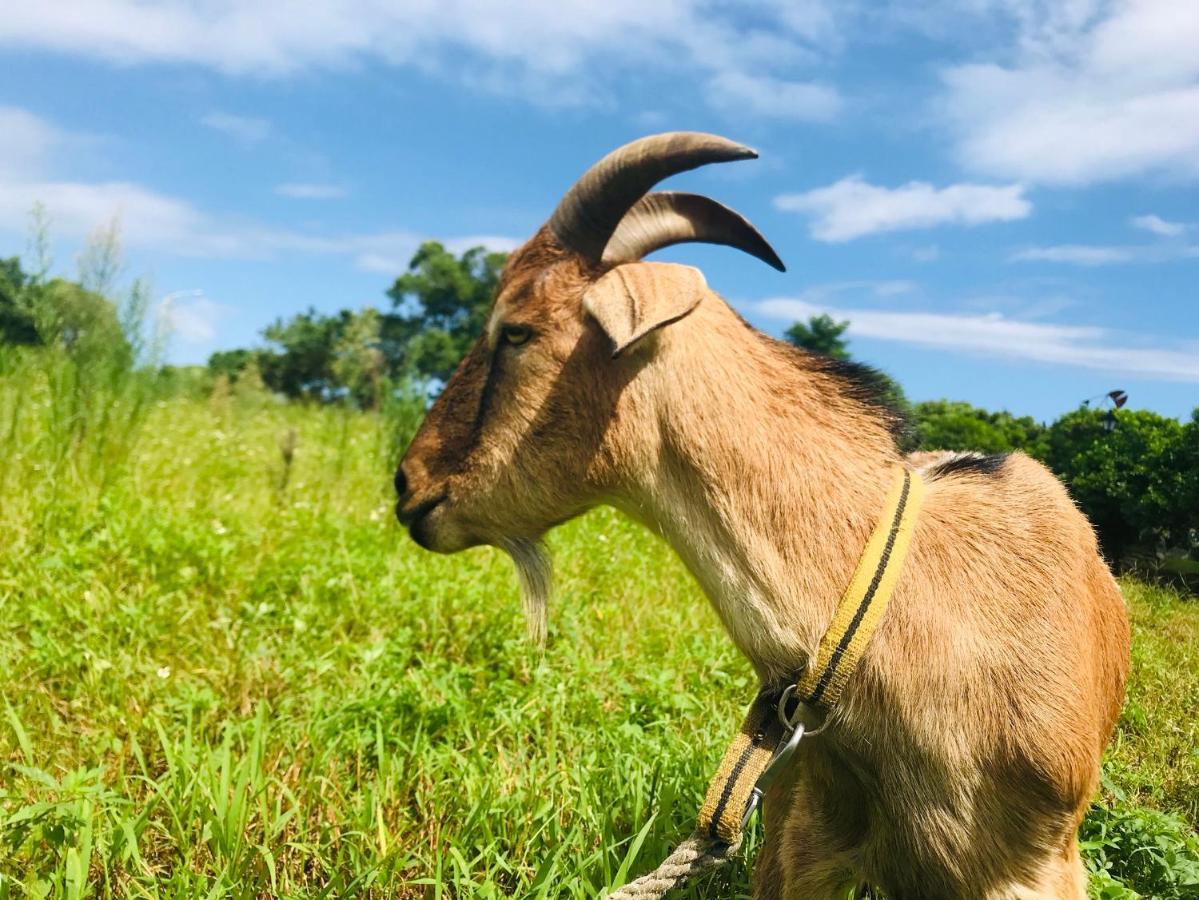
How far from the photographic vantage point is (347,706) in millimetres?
3127

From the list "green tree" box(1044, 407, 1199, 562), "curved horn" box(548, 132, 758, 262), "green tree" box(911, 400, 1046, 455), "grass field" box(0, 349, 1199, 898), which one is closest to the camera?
"curved horn" box(548, 132, 758, 262)

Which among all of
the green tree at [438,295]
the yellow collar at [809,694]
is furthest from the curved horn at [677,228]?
the green tree at [438,295]

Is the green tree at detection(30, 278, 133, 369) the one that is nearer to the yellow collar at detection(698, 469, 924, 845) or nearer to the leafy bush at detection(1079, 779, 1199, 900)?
the yellow collar at detection(698, 469, 924, 845)

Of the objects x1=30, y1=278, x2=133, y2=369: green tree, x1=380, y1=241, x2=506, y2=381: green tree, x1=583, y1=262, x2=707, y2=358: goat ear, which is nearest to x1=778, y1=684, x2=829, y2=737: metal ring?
x1=583, y1=262, x2=707, y2=358: goat ear

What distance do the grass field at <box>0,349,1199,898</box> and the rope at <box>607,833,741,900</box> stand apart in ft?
2.10

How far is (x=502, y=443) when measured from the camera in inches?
78.6

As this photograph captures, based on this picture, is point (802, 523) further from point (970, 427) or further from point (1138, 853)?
point (970, 427)

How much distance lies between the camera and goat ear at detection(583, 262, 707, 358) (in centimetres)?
171

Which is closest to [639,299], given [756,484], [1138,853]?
[756,484]

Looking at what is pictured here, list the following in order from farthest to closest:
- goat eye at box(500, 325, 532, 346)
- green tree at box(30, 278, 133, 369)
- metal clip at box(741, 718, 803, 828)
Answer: green tree at box(30, 278, 133, 369)
goat eye at box(500, 325, 532, 346)
metal clip at box(741, 718, 803, 828)

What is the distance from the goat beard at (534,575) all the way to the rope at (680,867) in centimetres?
85

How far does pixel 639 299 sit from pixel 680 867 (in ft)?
3.84

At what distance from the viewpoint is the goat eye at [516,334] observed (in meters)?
1.99

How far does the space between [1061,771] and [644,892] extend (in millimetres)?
869
